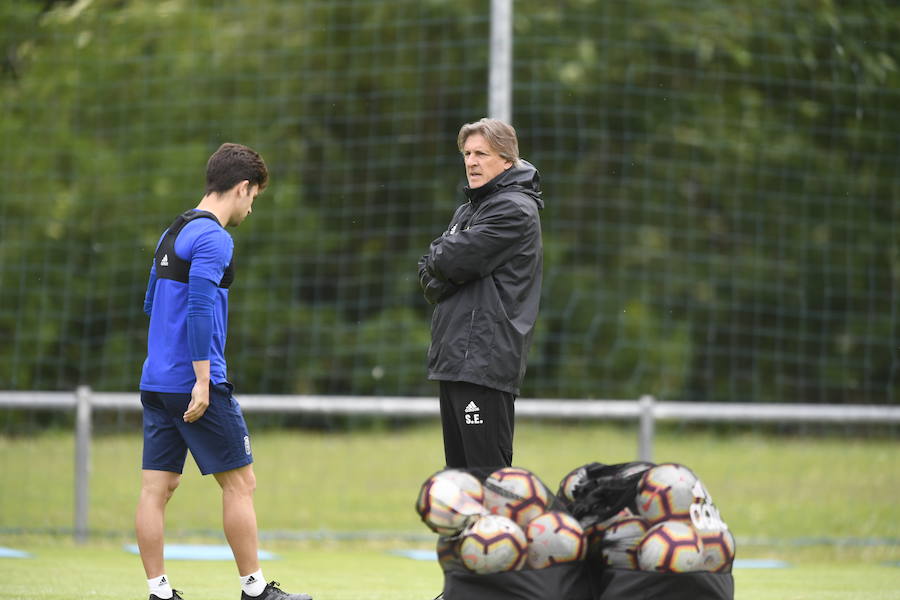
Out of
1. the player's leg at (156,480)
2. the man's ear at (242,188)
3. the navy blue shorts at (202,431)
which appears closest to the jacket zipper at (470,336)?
the navy blue shorts at (202,431)

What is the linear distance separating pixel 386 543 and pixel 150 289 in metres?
3.33

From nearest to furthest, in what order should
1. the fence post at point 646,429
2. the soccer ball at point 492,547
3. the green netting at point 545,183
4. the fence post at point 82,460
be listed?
the soccer ball at point 492,547 < the fence post at point 82,460 < the fence post at point 646,429 < the green netting at point 545,183

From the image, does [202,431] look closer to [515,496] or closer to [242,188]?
[242,188]

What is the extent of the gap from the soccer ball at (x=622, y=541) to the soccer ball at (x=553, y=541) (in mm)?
90

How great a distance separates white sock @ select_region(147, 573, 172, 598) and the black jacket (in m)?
1.21

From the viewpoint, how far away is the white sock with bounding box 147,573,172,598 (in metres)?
4.53

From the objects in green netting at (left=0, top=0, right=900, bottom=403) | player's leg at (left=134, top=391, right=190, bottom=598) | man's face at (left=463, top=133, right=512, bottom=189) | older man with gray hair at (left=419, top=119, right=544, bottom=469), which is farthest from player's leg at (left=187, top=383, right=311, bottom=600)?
green netting at (left=0, top=0, right=900, bottom=403)

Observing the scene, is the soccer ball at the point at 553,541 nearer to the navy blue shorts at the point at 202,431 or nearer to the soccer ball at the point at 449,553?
the soccer ball at the point at 449,553

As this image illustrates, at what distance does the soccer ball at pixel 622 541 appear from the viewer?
402 cm

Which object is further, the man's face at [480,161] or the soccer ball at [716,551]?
the man's face at [480,161]

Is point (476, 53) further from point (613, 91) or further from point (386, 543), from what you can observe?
point (386, 543)

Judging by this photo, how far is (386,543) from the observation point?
297 inches

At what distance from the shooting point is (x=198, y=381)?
4379 millimetres

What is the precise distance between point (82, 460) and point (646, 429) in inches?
128
